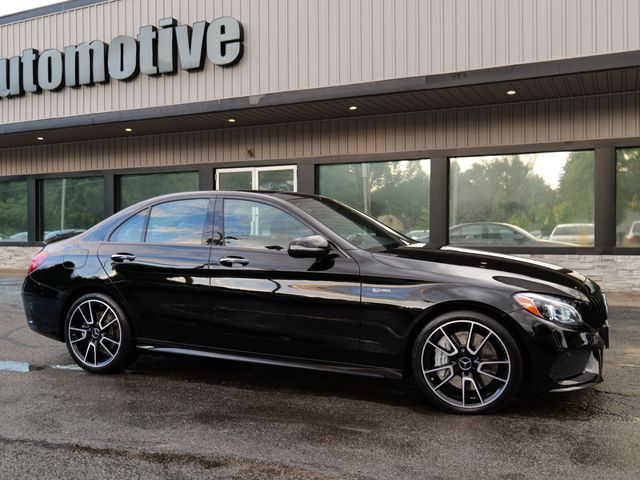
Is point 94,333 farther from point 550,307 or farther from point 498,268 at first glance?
point 550,307

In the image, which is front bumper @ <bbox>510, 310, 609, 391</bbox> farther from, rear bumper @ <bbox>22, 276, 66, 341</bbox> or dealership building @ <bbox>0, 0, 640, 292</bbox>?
dealership building @ <bbox>0, 0, 640, 292</bbox>

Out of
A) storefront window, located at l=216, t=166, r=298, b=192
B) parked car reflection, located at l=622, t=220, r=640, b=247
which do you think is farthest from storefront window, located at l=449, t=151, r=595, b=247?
storefront window, located at l=216, t=166, r=298, b=192

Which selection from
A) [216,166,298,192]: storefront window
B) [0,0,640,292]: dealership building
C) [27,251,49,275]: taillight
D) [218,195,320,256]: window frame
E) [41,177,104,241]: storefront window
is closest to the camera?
[218,195,320,256]: window frame

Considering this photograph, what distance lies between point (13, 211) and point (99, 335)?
1368 cm

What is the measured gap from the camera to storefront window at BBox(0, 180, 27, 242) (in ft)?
53.8

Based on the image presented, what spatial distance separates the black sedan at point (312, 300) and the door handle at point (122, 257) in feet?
0.11

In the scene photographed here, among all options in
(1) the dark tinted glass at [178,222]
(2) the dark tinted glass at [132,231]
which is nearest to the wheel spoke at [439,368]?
(1) the dark tinted glass at [178,222]

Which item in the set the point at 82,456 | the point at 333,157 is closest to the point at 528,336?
the point at 82,456

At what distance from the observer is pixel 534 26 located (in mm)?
9109

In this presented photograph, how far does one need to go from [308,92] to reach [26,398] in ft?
24.0

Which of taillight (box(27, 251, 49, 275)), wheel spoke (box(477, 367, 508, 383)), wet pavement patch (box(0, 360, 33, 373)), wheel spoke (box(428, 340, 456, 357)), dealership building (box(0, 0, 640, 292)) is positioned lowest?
wet pavement patch (box(0, 360, 33, 373))

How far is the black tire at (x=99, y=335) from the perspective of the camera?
4.83 m

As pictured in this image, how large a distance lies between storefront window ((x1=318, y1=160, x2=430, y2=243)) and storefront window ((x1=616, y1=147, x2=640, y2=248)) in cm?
341

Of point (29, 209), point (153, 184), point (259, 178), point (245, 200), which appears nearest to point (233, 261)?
point (245, 200)
